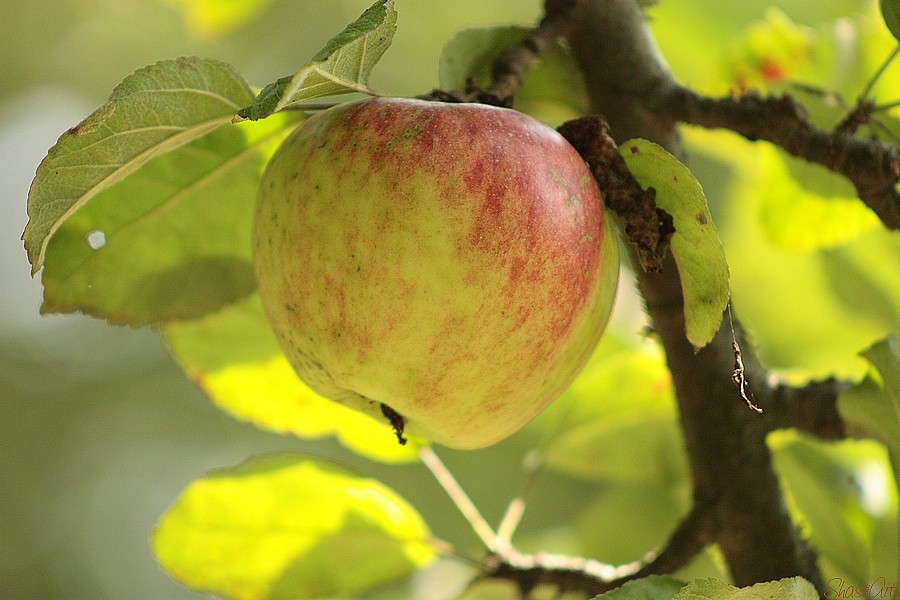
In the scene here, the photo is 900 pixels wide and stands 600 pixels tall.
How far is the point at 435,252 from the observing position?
0.49 meters

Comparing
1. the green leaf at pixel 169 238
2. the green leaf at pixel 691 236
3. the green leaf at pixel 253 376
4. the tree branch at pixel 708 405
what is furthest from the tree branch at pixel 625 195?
the green leaf at pixel 253 376

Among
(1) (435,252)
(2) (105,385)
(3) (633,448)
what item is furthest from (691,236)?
(2) (105,385)

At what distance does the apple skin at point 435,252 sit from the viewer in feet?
1.61

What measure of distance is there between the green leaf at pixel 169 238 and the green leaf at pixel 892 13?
40 centimetres

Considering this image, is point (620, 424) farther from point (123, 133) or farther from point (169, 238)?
point (123, 133)

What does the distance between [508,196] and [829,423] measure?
1.13 feet

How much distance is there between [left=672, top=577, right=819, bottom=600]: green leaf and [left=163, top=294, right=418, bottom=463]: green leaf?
1.29 feet

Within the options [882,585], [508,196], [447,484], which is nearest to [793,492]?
[882,585]

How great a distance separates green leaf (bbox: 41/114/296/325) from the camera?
672mm

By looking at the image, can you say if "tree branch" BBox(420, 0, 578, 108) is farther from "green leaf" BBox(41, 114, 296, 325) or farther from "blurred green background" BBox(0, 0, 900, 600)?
"blurred green background" BBox(0, 0, 900, 600)

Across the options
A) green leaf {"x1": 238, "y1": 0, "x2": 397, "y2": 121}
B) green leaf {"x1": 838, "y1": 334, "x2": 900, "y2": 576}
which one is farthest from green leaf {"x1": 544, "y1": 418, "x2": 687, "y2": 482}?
green leaf {"x1": 238, "y1": 0, "x2": 397, "y2": 121}

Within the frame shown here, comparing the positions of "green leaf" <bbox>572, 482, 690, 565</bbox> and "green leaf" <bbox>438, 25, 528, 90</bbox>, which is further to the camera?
"green leaf" <bbox>572, 482, 690, 565</bbox>

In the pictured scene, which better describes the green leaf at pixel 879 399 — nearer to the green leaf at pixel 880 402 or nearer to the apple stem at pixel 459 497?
the green leaf at pixel 880 402

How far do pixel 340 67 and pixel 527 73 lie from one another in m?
0.25
